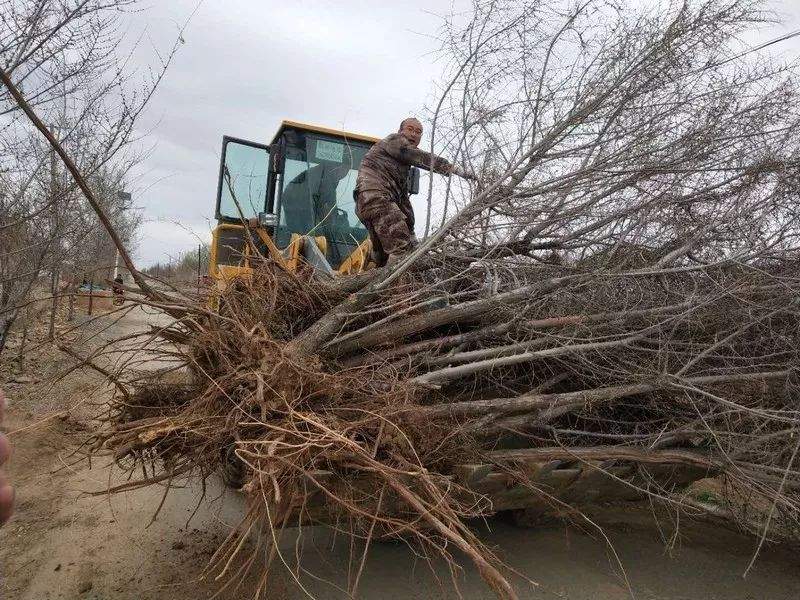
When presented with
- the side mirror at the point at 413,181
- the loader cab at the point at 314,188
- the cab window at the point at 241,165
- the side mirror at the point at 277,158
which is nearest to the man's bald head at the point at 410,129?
the side mirror at the point at 413,181

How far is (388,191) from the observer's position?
13.8 ft

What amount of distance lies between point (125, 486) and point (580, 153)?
2.89 m

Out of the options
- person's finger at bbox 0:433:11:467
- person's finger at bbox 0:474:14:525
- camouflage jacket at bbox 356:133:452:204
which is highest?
camouflage jacket at bbox 356:133:452:204

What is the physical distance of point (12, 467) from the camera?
4.64 m

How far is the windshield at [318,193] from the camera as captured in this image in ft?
17.5

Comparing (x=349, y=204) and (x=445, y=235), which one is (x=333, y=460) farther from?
(x=349, y=204)

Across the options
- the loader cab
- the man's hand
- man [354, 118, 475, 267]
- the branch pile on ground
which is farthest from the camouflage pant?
the man's hand

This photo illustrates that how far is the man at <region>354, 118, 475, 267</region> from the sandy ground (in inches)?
67.7

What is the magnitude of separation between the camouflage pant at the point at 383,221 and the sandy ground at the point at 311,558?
1704mm

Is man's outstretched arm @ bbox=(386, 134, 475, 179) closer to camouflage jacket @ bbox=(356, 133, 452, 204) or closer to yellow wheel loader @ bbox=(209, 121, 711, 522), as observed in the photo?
camouflage jacket @ bbox=(356, 133, 452, 204)

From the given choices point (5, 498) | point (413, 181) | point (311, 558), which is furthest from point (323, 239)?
point (5, 498)

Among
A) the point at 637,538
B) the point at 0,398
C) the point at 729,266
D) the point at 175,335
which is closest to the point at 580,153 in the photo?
the point at 729,266

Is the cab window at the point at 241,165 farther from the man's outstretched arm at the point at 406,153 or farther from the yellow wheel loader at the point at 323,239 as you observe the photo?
the man's outstretched arm at the point at 406,153

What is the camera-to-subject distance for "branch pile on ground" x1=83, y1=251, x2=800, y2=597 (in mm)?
2412
